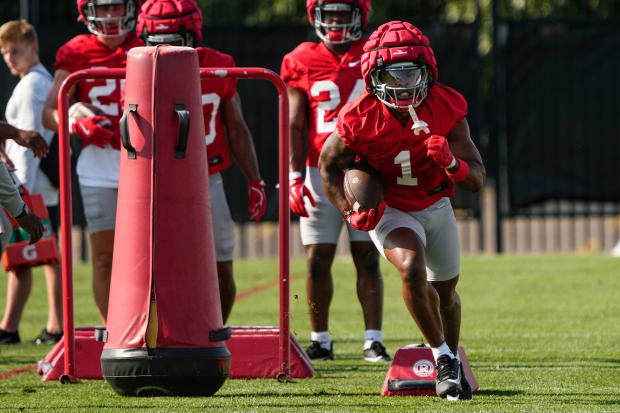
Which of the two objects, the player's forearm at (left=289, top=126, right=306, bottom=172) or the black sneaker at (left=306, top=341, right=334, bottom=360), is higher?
the player's forearm at (left=289, top=126, right=306, bottom=172)

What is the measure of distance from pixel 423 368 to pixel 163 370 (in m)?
1.14

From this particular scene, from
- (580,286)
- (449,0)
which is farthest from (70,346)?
(449,0)

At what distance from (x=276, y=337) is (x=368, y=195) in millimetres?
928

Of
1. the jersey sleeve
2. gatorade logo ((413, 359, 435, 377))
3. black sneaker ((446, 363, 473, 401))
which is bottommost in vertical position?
black sneaker ((446, 363, 473, 401))

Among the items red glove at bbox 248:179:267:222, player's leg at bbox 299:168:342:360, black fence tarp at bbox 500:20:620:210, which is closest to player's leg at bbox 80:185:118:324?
red glove at bbox 248:179:267:222

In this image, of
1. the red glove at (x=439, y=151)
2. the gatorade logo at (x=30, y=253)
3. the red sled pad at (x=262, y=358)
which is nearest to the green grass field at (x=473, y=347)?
the red sled pad at (x=262, y=358)

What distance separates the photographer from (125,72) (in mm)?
5062

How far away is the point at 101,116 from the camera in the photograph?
19.9ft

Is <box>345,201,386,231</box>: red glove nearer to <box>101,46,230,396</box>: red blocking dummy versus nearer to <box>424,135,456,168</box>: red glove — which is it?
<box>424,135,456,168</box>: red glove

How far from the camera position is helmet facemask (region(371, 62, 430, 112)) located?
16.3 feet

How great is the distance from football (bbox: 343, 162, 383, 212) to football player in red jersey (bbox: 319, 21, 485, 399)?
1.7 inches

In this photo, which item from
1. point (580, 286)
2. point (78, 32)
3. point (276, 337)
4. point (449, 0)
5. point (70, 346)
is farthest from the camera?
point (449, 0)

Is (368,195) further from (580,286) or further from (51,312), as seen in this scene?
(580,286)

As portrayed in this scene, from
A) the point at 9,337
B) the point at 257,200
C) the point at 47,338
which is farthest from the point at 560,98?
the point at 257,200
